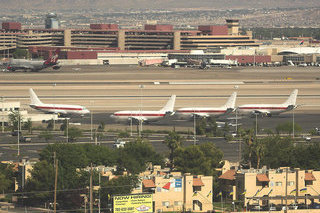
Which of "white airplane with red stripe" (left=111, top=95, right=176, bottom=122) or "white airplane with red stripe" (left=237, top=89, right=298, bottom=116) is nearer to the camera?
"white airplane with red stripe" (left=111, top=95, right=176, bottom=122)

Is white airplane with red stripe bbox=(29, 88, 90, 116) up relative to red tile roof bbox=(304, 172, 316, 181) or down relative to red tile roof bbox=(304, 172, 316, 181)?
up

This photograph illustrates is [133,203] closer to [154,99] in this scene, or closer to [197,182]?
[197,182]

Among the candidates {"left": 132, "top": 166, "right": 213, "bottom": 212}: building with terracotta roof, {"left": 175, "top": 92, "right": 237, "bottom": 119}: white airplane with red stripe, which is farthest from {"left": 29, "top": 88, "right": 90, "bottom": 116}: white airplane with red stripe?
{"left": 132, "top": 166, "right": 213, "bottom": 212}: building with terracotta roof

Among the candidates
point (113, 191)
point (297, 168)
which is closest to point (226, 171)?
point (297, 168)

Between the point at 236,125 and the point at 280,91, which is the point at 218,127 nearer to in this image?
the point at 236,125

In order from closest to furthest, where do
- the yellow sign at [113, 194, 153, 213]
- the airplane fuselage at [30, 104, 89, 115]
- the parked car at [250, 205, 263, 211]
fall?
the yellow sign at [113, 194, 153, 213] → the parked car at [250, 205, 263, 211] → the airplane fuselage at [30, 104, 89, 115]

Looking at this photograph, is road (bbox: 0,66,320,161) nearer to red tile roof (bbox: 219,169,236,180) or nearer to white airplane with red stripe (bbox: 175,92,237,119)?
white airplane with red stripe (bbox: 175,92,237,119)
